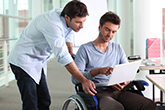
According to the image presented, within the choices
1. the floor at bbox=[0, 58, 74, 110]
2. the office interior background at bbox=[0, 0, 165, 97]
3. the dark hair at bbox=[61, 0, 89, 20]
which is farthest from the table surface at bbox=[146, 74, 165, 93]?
the floor at bbox=[0, 58, 74, 110]

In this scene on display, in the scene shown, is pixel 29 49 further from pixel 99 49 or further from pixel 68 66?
pixel 99 49

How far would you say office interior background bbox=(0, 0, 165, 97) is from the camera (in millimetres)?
3379

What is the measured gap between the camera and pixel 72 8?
1734mm

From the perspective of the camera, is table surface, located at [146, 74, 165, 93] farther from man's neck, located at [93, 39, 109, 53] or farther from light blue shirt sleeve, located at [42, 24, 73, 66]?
light blue shirt sleeve, located at [42, 24, 73, 66]

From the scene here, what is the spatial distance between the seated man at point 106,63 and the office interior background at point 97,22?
4.34ft

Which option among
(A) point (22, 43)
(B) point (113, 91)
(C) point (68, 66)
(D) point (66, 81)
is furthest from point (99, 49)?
(D) point (66, 81)

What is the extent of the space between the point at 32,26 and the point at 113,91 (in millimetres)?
870

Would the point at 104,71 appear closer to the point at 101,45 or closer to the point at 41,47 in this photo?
the point at 101,45

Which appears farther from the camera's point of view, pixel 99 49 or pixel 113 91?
pixel 99 49

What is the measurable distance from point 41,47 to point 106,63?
60cm

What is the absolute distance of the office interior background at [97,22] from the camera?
133 inches

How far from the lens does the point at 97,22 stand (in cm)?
401

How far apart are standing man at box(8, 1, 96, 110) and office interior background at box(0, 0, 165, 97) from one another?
5.91ft

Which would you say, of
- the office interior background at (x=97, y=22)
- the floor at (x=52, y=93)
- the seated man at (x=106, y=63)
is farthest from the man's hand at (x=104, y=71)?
the office interior background at (x=97, y=22)
